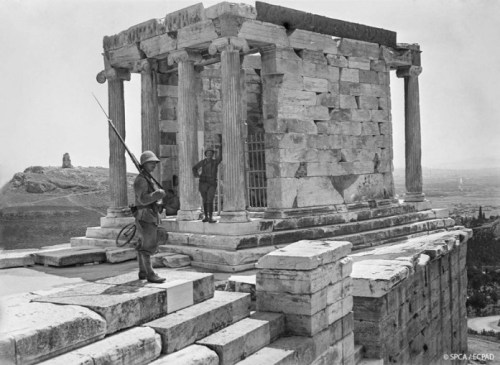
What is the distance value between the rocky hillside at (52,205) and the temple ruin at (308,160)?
3.94 meters

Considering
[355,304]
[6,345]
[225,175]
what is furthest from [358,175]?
[6,345]

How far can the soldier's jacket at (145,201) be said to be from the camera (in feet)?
20.4

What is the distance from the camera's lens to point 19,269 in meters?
11.2

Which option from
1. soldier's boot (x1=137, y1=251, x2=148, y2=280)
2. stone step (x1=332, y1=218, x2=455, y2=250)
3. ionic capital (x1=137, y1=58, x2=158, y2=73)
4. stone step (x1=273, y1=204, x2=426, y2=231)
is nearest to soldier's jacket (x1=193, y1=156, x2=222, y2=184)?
stone step (x1=273, y1=204, x2=426, y2=231)

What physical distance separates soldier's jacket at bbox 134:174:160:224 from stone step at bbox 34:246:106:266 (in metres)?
5.59

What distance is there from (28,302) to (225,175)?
20.4 ft

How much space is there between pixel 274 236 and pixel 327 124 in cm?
305

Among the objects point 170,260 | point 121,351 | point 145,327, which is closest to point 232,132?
point 170,260

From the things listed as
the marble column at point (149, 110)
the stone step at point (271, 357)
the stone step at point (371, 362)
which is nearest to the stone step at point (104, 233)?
the marble column at point (149, 110)

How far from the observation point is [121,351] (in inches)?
185

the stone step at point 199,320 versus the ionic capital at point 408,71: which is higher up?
the ionic capital at point 408,71

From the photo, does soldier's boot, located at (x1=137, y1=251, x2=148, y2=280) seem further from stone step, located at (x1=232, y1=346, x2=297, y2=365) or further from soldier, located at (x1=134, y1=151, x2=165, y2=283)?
stone step, located at (x1=232, y1=346, x2=297, y2=365)

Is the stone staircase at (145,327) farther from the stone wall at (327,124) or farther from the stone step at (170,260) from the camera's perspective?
the stone wall at (327,124)

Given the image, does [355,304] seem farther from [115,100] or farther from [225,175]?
[115,100]
